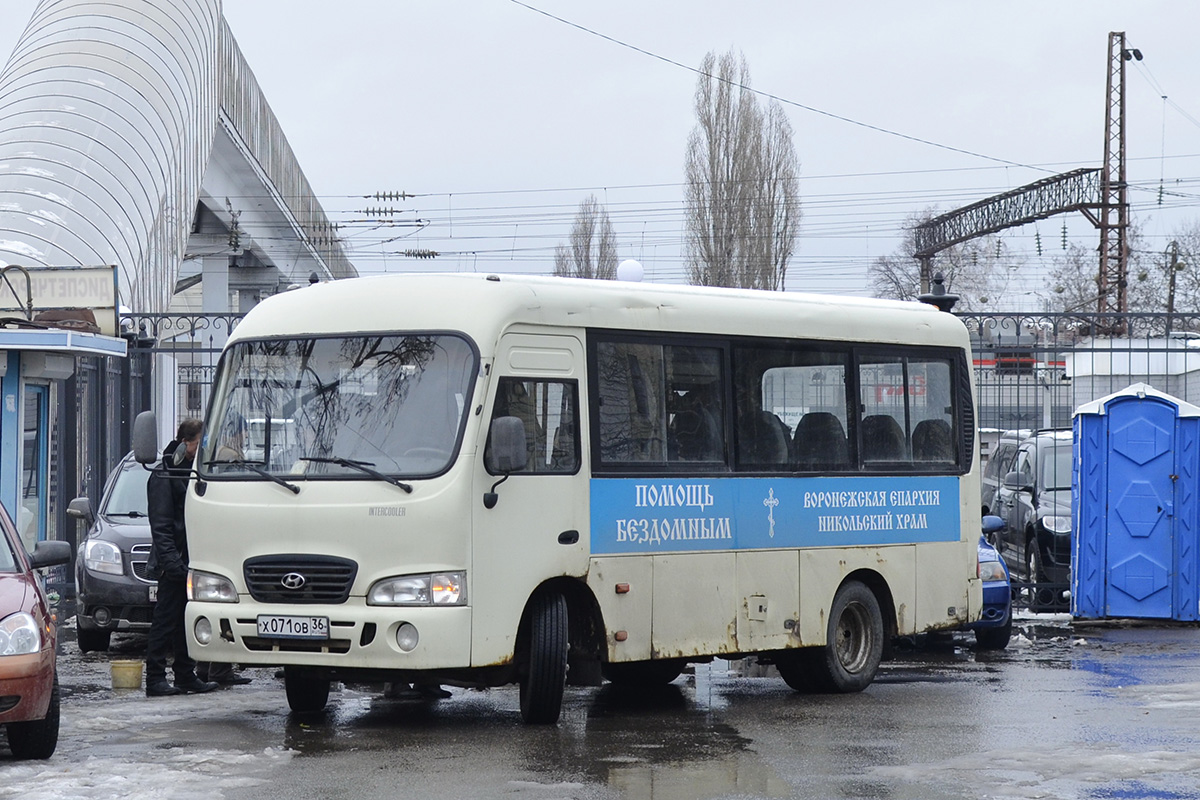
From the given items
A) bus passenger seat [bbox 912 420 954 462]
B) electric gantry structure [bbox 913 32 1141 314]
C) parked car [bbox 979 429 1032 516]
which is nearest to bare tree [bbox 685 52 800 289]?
electric gantry structure [bbox 913 32 1141 314]

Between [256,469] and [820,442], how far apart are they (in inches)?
163

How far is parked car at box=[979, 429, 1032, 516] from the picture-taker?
22.1m

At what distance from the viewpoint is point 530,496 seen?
377 inches

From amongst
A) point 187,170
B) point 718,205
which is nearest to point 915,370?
point 187,170

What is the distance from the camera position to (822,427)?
38.7 ft

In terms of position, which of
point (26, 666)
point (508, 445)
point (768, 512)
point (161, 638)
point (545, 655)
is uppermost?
point (508, 445)

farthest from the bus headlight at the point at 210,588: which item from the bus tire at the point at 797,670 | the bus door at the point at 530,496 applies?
the bus tire at the point at 797,670

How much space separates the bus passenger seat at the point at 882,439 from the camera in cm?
1215

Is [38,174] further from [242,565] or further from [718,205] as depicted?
[718,205]

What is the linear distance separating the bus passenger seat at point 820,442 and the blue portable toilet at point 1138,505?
225 inches

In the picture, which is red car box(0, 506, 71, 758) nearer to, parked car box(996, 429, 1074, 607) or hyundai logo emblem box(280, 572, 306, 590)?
hyundai logo emblem box(280, 572, 306, 590)

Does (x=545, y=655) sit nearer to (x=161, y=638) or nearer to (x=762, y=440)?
(x=762, y=440)

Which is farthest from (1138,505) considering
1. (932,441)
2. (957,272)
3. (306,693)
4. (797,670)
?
(957,272)

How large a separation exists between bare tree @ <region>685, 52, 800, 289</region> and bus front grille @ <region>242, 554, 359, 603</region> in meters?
47.0
